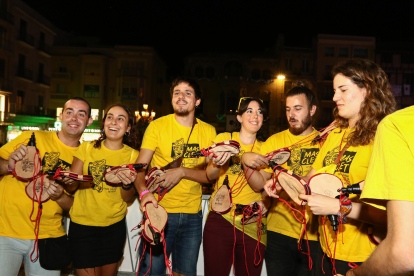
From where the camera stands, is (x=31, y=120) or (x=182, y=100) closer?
(x=182, y=100)

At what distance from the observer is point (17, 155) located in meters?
2.69

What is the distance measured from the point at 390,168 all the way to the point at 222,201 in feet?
6.21

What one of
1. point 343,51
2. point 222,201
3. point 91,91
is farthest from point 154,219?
point 343,51

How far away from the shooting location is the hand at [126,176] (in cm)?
259

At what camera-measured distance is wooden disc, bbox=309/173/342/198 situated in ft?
6.16

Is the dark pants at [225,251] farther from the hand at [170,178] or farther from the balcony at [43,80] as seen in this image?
the balcony at [43,80]

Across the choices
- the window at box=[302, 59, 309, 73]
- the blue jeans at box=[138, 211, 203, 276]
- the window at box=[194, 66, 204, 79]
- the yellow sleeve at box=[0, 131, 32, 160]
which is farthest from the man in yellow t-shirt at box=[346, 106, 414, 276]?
the window at box=[302, 59, 309, 73]

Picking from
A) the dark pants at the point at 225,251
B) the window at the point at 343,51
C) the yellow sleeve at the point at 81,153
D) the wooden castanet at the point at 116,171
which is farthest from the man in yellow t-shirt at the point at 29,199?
the window at the point at 343,51

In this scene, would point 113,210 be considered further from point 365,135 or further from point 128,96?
point 128,96

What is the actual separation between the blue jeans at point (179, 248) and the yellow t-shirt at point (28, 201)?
957 millimetres

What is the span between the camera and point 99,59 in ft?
102

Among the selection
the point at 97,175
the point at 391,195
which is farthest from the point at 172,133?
the point at 391,195

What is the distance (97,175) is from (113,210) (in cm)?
39

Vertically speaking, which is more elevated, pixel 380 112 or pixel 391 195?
pixel 380 112
